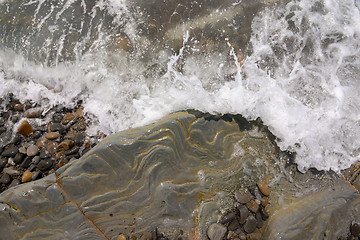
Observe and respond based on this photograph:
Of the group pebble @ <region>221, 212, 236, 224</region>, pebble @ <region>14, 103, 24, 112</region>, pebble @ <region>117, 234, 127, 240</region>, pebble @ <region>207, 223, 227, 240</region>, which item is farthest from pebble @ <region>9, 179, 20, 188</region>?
pebble @ <region>221, 212, 236, 224</region>

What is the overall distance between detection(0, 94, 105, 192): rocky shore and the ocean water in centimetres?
18

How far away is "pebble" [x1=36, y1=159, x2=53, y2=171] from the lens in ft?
11.8

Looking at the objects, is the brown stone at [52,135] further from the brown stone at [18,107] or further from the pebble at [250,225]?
the pebble at [250,225]

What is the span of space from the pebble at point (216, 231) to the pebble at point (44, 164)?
2326mm

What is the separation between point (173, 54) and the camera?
4.25m

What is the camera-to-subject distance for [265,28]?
169 inches

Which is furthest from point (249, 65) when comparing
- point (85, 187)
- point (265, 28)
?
point (85, 187)

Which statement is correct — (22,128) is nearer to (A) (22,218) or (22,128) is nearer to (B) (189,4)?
(A) (22,218)

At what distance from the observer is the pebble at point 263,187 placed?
3193 millimetres

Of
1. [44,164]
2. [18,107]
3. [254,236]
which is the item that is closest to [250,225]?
[254,236]

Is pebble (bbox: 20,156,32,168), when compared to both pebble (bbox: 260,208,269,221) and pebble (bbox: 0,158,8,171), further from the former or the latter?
pebble (bbox: 260,208,269,221)

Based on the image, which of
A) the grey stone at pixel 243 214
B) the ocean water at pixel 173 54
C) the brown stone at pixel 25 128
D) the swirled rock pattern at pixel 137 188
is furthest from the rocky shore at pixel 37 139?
the grey stone at pixel 243 214

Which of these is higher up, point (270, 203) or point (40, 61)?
point (40, 61)

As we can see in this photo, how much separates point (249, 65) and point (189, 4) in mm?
1466
